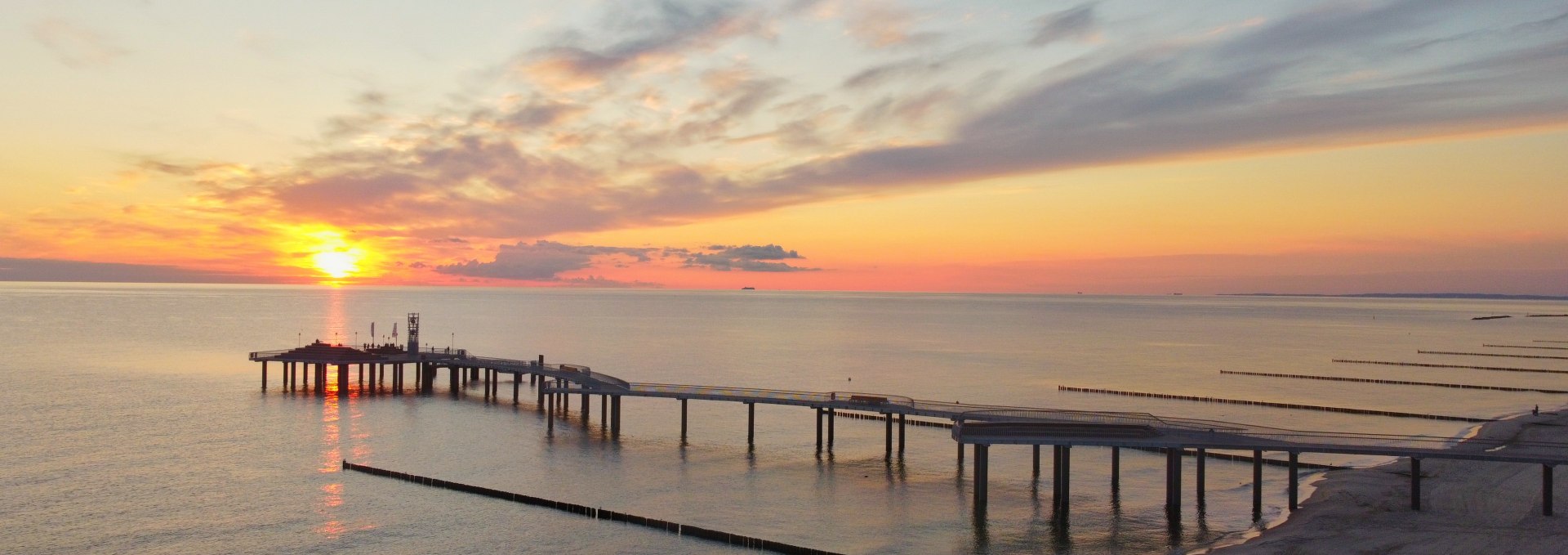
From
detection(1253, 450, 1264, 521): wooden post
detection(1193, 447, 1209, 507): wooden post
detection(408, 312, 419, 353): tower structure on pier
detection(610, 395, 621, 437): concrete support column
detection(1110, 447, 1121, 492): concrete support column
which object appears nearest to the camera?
detection(1253, 450, 1264, 521): wooden post

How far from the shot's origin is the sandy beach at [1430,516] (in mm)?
35188

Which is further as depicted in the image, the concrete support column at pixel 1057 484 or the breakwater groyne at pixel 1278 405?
the breakwater groyne at pixel 1278 405

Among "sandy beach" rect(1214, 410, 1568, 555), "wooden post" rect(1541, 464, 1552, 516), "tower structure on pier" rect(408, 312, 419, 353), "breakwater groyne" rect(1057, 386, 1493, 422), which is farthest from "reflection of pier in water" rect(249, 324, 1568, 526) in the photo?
"tower structure on pier" rect(408, 312, 419, 353)

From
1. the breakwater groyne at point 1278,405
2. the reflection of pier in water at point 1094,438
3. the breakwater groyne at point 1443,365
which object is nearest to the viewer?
the reflection of pier in water at point 1094,438

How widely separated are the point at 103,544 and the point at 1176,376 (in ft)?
318

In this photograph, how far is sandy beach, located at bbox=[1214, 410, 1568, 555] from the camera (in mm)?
35188

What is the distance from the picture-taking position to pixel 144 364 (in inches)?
4090

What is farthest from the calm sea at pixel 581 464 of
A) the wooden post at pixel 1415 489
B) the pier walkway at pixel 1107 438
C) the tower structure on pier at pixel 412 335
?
the tower structure on pier at pixel 412 335

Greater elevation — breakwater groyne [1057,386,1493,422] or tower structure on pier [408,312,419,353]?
tower structure on pier [408,312,419,353]

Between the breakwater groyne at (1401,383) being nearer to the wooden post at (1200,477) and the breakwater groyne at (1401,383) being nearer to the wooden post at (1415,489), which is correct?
the wooden post at (1415,489)

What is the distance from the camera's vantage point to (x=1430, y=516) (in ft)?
130

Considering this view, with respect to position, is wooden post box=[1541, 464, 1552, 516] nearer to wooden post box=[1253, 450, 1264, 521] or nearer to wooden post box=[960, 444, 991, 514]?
wooden post box=[1253, 450, 1264, 521]

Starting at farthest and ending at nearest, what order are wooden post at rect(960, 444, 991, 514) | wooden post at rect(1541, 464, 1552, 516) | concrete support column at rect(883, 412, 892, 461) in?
1. concrete support column at rect(883, 412, 892, 461)
2. wooden post at rect(960, 444, 991, 514)
3. wooden post at rect(1541, 464, 1552, 516)

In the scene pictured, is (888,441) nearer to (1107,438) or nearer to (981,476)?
(981,476)
